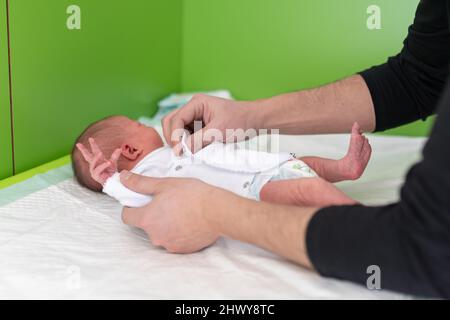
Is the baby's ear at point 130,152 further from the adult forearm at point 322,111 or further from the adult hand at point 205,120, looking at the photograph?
the adult forearm at point 322,111

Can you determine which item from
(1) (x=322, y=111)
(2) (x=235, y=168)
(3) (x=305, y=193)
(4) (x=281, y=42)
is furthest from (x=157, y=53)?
(3) (x=305, y=193)

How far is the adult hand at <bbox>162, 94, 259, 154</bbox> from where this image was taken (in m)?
1.24

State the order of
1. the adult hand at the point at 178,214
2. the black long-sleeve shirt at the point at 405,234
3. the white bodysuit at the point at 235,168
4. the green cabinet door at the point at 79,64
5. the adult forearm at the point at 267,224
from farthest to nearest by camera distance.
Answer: the green cabinet door at the point at 79,64 → the white bodysuit at the point at 235,168 → the adult hand at the point at 178,214 → the adult forearm at the point at 267,224 → the black long-sleeve shirt at the point at 405,234

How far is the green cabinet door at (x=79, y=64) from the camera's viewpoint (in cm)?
143

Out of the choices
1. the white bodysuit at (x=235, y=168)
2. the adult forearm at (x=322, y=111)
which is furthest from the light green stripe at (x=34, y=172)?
the adult forearm at (x=322, y=111)

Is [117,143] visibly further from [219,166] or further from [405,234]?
[405,234]

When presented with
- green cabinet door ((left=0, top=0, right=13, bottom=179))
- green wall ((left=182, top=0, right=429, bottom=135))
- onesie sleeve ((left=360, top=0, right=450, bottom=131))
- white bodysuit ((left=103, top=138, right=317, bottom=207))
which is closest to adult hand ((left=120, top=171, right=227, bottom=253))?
white bodysuit ((left=103, top=138, right=317, bottom=207))

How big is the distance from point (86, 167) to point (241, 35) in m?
1.03

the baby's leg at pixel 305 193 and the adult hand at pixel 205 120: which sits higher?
the adult hand at pixel 205 120

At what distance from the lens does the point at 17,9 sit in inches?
54.0

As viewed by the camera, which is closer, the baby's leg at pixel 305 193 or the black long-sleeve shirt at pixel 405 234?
the black long-sleeve shirt at pixel 405 234
